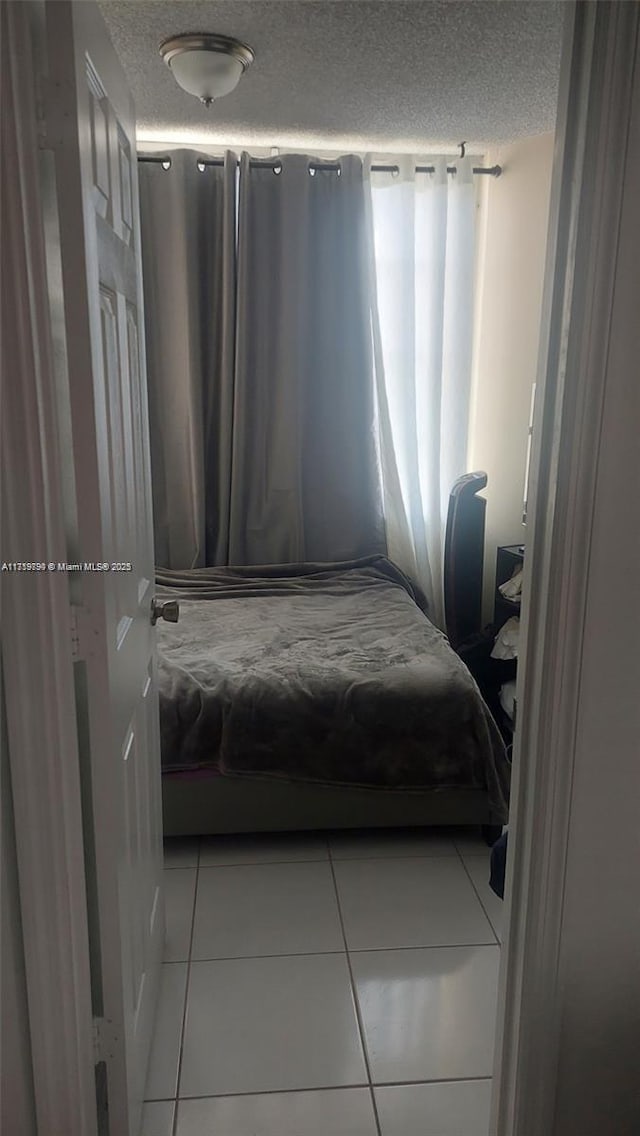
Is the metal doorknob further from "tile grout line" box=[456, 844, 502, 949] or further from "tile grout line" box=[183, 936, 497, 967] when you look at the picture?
"tile grout line" box=[456, 844, 502, 949]

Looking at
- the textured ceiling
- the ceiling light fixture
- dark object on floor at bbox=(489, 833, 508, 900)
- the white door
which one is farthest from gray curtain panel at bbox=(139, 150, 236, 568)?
dark object on floor at bbox=(489, 833, 508, 900)

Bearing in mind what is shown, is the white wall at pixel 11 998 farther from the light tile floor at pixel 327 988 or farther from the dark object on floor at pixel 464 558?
the dark object on floor at pixel 464 558

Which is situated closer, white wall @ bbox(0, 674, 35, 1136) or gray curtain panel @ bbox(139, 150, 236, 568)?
white wall @ bbox(0, 674, 35, 1136)

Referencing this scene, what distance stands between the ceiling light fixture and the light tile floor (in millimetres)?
2517

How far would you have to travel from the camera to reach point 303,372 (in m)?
3.93

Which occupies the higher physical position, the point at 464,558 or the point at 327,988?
the point at 464,558

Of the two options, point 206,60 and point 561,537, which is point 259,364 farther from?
point 561,537

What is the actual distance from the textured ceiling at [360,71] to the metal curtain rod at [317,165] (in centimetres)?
9

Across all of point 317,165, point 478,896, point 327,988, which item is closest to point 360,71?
point 317,165

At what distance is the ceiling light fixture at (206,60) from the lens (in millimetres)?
2559

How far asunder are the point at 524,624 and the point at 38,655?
2.49 ft

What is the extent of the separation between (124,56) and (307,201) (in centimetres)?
123

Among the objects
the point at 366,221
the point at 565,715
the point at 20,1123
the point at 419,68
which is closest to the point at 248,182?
the point at 366,221

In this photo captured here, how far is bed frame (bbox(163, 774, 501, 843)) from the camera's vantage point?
2.55 meters
